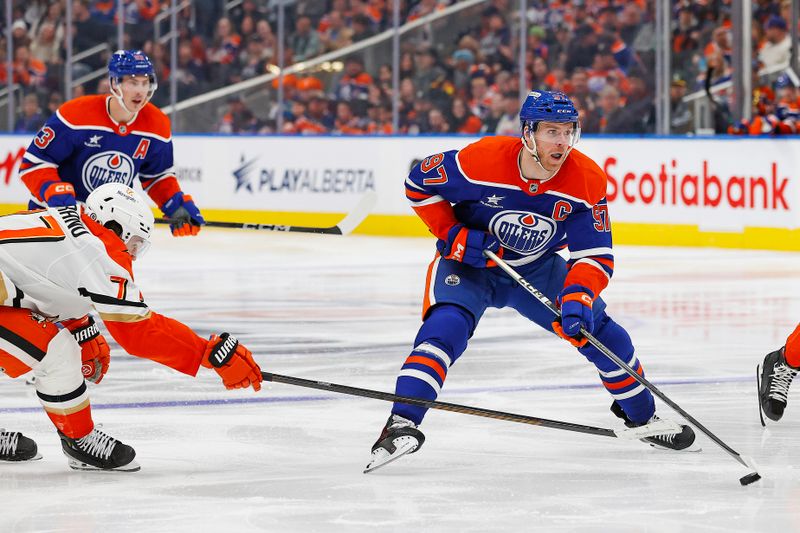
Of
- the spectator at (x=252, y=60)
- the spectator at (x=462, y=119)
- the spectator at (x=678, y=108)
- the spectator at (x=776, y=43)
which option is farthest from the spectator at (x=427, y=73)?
the spectator at (x=776, y=43)

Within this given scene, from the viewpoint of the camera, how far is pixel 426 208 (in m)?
4.13

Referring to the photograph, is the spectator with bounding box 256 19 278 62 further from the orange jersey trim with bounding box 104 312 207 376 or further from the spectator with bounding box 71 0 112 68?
the orange jersey trim with bounding box 104 312 207 376

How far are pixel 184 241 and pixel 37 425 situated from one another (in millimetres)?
7709

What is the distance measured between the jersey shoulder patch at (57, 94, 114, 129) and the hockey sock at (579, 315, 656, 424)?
8.30ft

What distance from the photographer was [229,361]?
11.6 feet

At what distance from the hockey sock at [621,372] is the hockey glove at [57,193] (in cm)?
231

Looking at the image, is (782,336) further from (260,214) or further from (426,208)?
(260,214)

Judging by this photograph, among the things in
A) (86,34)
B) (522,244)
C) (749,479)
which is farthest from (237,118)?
(749,479)

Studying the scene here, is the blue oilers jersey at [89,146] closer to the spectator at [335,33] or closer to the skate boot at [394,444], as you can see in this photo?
the skate boot at [394,444]

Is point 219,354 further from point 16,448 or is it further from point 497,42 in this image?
point 497,42

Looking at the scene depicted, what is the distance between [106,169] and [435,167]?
7.11ft

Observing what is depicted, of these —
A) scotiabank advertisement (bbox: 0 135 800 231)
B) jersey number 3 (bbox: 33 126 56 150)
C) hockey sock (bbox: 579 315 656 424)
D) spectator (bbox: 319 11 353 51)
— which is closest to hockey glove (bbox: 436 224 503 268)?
hockey sock (bbox: 579 315 656 424)

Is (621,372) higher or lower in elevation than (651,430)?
higher

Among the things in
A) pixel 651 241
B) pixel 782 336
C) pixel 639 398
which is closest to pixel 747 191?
pixel 651 241
